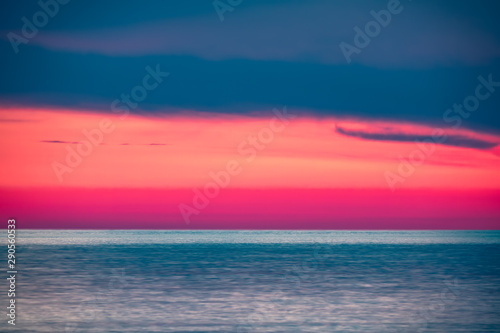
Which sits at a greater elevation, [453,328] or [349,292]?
[349,292]

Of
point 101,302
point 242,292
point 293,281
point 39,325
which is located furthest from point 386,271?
point 39,325

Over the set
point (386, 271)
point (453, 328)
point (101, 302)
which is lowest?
point (453, 328)

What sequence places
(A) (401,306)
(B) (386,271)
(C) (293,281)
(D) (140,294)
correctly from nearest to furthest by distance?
1. (A) (401,306)
2. (D) (140,294)
3. (C) (293,281)
4. (B) (386,271)

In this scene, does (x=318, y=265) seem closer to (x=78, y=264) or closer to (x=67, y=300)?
(x=78, y=264)

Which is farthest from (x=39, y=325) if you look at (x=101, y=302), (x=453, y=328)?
(x=453, y=328)

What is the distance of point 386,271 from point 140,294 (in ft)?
62.2

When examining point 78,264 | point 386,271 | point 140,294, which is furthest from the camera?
point 78,264

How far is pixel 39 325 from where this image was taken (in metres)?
21.9

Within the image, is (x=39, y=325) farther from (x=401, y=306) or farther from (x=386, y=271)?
(x=386, y=271)

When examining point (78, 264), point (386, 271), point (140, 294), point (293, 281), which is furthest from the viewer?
point (78, 264)

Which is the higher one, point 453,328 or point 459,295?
point 459,295

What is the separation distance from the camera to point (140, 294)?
2961 centimetres

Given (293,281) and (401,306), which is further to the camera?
(293,281)

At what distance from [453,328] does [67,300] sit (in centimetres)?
1558
